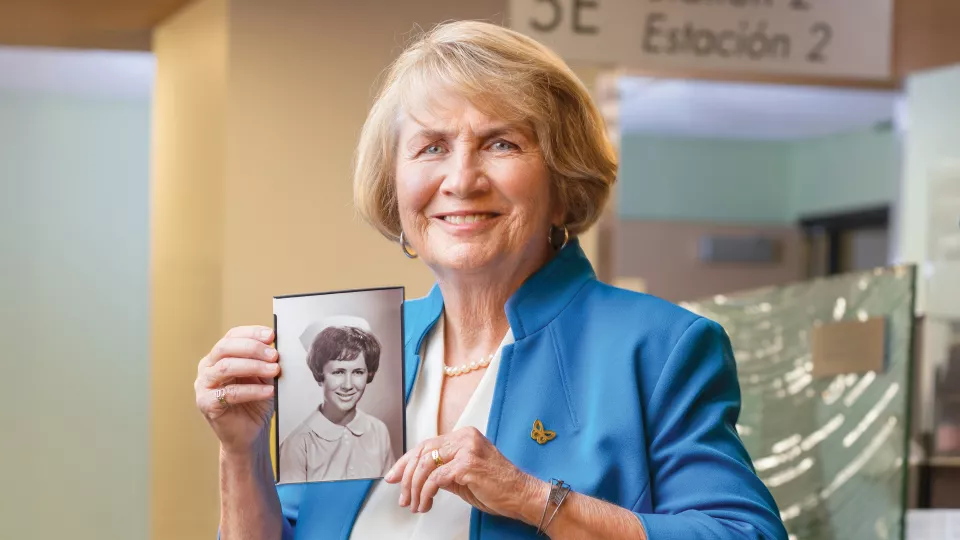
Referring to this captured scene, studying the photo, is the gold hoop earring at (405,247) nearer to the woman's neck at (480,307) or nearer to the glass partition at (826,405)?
the woman's neck at (480,307)

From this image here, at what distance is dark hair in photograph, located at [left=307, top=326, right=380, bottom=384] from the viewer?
4.42 ft

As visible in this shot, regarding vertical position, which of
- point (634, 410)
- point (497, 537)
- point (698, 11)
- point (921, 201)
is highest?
point (698, 11)

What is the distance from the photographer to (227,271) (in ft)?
11.9

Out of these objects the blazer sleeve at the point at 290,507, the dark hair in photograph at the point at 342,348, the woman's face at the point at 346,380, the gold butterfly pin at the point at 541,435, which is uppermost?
the dark hair in photograph at the point at 342,348

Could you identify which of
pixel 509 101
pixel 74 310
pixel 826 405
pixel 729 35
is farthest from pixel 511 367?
pixel 74 310

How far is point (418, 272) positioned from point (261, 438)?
2348mm

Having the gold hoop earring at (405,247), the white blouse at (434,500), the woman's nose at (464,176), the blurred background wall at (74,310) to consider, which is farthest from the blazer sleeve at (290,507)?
the blurred background wall at (74,310)

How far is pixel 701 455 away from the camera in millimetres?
1321

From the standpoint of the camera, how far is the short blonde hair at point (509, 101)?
4.76 ft

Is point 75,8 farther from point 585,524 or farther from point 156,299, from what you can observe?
point 585,524

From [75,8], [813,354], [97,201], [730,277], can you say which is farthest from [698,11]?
[730,277]

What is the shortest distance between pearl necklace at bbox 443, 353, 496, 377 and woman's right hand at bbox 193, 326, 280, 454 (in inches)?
9.1

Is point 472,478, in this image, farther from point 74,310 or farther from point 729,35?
point 74,310

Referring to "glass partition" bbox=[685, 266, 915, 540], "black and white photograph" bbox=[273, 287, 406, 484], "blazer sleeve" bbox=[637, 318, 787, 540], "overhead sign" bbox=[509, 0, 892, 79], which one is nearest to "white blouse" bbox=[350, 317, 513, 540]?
"black and white photograph" bbox=[273, 287, 406, 484]
